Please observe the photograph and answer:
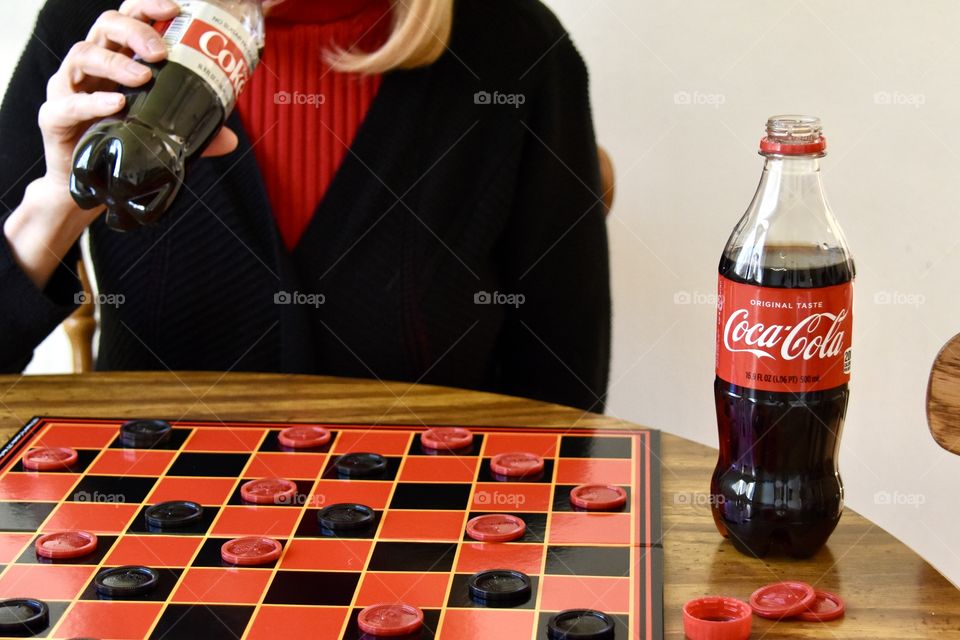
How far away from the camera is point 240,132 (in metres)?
1.61

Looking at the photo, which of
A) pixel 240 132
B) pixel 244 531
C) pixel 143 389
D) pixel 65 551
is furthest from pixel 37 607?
pixel 240 132

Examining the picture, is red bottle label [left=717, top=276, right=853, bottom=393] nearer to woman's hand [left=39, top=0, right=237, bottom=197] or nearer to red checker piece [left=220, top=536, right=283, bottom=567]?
red checker piece [left=220, top=536, right=283, bottom=567]

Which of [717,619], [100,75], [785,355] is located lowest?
[717,619]

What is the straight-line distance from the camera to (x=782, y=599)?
0.90 m

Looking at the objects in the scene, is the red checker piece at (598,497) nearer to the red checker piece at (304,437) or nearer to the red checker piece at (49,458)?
the red checker piece at (304,437)

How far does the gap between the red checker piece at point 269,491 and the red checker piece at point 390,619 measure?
24 cm

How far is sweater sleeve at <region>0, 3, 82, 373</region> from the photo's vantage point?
1463 mm

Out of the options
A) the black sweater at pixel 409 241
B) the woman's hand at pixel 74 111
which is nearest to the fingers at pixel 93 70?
the woman's hand at pixel 74 111

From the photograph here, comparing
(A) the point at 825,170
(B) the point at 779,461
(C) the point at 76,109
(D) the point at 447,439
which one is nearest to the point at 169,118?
(C) the point at 76,109

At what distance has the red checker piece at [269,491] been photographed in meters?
1.08

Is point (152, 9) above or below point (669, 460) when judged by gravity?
above

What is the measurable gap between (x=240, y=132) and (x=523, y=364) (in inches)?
21.3

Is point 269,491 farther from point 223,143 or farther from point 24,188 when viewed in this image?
point 24,188

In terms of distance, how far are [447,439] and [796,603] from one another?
0.44 m
